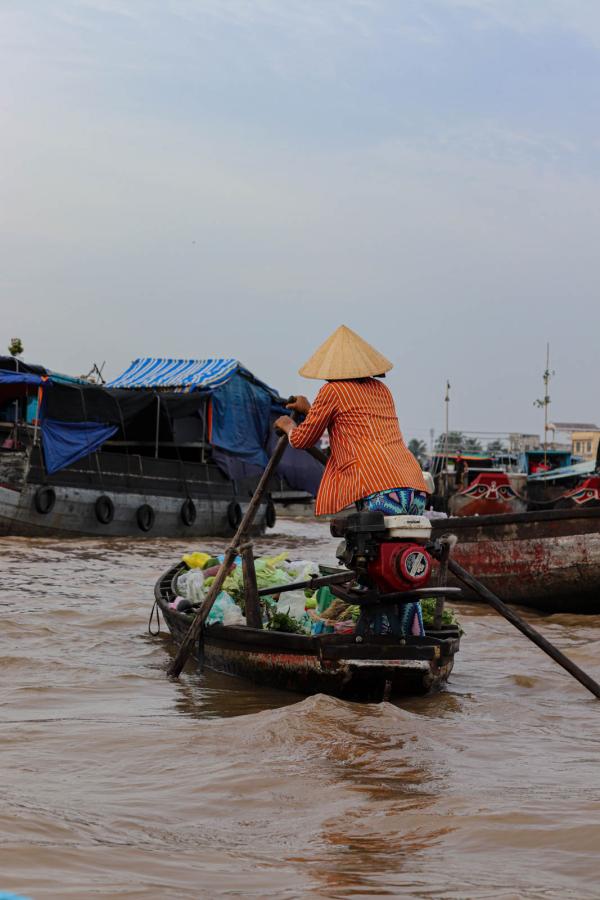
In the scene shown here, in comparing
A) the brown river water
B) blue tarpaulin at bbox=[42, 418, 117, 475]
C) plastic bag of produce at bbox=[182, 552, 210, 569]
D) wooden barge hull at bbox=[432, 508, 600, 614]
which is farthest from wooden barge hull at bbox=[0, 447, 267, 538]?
the brown river water

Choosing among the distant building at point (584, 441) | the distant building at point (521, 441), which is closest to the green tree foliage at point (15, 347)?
the distant building at point (521, 441)

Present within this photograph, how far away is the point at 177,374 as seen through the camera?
24.2 m

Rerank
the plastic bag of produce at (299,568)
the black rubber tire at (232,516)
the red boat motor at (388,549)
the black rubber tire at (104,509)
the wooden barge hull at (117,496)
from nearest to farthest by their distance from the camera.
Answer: the red boat motor at (388,549), the plastic bag of produce at (299,568), the wooden barge hull at (117,496), the black rubber tire at (104,509), the black rubber tire at (232,516)

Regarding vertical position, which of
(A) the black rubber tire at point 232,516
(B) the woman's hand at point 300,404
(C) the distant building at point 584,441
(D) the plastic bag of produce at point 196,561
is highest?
(C) the distant building at point 584,441

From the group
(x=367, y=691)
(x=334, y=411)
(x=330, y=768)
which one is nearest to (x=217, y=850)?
(x=330, y=768)

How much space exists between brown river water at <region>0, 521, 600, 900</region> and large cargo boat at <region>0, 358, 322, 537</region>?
1126cm

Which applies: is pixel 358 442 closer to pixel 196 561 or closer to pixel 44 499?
pixel 196 561

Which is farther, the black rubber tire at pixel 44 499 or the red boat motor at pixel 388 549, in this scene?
the black rubber tire at pixel 44 499

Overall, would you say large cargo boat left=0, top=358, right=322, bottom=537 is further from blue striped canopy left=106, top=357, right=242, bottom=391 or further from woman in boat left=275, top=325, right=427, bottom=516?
woman in boat left=275, top=325, right=427, bottom=516

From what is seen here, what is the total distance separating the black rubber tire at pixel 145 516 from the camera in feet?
67.7

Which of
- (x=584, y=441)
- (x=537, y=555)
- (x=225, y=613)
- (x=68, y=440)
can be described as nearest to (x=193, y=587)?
(x=225, y=613)

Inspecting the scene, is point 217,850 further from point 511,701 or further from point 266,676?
point 511,701

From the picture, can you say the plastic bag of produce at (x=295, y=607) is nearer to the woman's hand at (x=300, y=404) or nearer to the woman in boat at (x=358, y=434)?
the woman in boat at (x=358, y=434)

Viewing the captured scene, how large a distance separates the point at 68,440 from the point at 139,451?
486 centimetres
